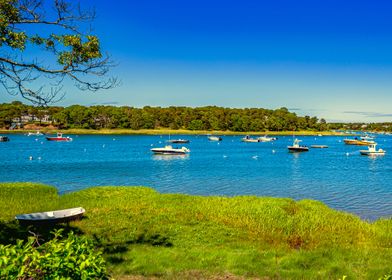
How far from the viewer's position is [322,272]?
49.1 feet

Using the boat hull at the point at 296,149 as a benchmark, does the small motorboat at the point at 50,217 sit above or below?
above

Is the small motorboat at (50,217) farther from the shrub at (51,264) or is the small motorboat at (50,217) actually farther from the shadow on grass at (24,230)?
the shrub at (51,264)

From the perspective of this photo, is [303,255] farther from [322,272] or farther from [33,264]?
[33,264]

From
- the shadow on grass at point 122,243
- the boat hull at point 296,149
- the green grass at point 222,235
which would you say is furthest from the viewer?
the boat hull at point 296,149

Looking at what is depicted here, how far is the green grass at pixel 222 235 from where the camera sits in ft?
50.0

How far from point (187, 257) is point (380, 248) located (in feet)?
32.0

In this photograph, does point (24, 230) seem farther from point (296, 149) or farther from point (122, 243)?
point (296, 149)

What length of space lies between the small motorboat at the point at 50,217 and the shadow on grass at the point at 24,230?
312 mm

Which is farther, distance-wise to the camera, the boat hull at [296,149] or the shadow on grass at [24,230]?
the boat hull at [296,149]

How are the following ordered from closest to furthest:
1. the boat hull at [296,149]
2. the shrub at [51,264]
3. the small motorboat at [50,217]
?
1. the shrub at [51,264]
2. the small motorboat at [50,217]
3. the boat hull at [296,149]

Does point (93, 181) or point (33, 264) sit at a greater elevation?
point (33, 264)

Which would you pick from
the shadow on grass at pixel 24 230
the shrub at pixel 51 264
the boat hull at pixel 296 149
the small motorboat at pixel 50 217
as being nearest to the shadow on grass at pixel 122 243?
the shadow on grass at pixel 24 230

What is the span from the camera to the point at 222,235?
20.6 metres

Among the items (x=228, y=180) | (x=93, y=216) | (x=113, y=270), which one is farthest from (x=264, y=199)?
(x=228, y=180)
